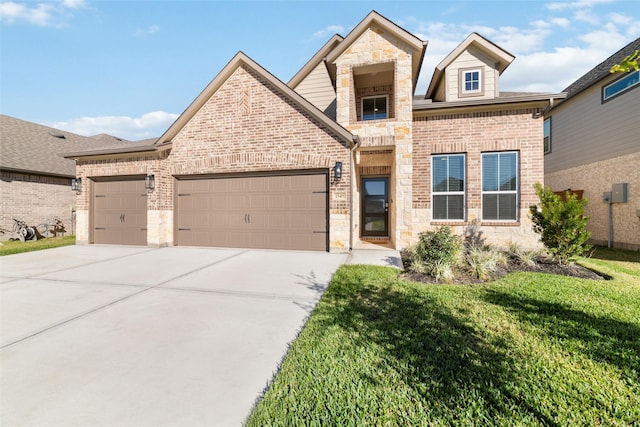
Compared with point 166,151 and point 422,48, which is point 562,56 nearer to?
point 422,48

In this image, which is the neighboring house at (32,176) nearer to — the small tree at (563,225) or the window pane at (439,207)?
the window pane at (439,207)

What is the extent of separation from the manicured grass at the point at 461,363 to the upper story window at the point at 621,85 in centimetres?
948

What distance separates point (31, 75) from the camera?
1152 centimetres

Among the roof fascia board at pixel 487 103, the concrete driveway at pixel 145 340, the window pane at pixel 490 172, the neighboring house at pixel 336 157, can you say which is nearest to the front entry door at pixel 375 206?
the neighboring house at pixel 336 157

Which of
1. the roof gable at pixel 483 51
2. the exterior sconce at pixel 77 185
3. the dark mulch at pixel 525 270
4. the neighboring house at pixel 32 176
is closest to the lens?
the dark mulch at pixel 525 270

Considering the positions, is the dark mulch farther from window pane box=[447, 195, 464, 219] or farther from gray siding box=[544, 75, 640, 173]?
gray siding box=[544, 75, 640, 173]

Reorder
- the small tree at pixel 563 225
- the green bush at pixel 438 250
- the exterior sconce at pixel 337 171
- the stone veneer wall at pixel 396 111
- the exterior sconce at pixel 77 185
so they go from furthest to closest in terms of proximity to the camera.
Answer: the exterior sconce at pixel 77 185 → the stone veneer wall at pixel 396 111 → the exterior sconce at pixel 337 171 → the small tree at pixel 563 225 → the green bush at pixel 438 250

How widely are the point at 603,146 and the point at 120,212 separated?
1860 cm

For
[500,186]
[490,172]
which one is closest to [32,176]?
[490,172]

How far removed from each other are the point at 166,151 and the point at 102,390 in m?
8.53

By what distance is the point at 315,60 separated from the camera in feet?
36.4

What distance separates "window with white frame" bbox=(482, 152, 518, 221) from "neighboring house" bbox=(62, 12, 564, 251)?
31 mm

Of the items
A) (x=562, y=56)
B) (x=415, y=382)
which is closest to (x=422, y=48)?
(x=415, y=382)

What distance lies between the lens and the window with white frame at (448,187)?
8.18 meters
